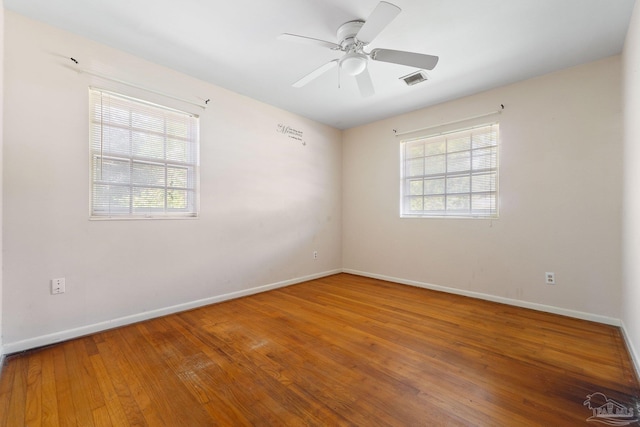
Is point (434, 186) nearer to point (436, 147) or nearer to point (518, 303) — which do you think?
point (436, 147)

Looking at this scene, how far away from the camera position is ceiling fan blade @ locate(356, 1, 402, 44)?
5.23 ft

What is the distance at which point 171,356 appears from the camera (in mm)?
1985

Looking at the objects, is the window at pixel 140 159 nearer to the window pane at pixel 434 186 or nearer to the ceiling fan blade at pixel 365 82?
the ceiling fan blade at pixel 365 82

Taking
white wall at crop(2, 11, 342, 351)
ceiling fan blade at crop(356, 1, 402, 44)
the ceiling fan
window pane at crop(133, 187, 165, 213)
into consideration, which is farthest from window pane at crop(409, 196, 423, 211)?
window pane at crop(133, 187, 165, 213)

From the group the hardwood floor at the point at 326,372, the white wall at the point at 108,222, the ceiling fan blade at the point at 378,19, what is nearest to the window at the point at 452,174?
the hardwood floor at the point at 326,372

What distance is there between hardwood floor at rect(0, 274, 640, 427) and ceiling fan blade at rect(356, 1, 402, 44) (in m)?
2.31

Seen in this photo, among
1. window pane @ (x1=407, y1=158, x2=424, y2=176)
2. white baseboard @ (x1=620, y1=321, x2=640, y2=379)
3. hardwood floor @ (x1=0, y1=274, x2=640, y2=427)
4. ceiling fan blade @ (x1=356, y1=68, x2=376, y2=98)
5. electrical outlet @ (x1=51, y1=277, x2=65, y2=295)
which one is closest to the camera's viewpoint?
hardwood floor @ (x1=0, y1=274, x2=640, y2=427)

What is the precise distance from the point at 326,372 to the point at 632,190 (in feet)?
8.82

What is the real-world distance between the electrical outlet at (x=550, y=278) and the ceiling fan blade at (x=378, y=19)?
3016 mm

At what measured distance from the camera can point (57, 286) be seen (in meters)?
2.20

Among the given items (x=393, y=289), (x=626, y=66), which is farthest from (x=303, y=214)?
(x=626, y=66)

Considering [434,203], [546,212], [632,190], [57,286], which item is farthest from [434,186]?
[57,286]

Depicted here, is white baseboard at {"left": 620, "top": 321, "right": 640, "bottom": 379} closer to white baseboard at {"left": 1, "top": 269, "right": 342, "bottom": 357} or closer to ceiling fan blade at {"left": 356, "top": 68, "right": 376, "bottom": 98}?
ceiling fan blade at {"left": 356, "top": 68, "right": 376, "bottom": 98}

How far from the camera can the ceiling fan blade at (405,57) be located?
2.01 m
